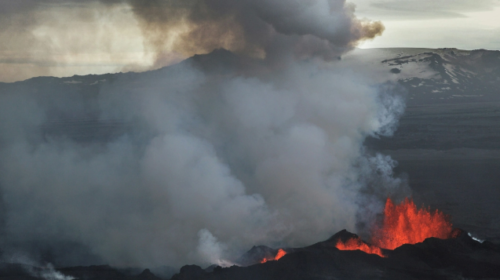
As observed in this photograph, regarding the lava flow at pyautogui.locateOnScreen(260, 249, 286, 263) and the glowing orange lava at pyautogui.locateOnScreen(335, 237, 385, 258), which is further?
the glowing orange lava at pyautogui.locateOnScreen(335, 237, 385, 258)

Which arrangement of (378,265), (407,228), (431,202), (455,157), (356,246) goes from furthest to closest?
(455,157)
(431,202)
(407,228)
(356,246)
(378,265)

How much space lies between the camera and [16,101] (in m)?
95.1

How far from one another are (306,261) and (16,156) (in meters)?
47.4

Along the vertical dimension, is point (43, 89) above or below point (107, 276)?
above

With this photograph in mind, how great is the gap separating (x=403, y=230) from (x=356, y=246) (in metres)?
6.41

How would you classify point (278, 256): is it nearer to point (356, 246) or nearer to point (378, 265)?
point (356, 246)

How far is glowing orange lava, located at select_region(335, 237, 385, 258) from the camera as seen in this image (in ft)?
104

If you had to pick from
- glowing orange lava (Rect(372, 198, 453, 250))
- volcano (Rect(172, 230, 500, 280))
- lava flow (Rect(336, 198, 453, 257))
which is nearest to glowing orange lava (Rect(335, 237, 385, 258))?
lava flow (Rect(336, 198, 453, 257))

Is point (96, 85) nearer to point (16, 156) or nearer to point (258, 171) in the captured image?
point (16, 156)

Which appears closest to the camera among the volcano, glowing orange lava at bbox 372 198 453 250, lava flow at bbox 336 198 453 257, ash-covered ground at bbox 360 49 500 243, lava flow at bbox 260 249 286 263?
the volcano

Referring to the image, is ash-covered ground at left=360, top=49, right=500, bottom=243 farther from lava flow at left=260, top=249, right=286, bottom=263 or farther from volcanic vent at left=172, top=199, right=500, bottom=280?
lava flow at left=260, top=249, right=286, bottom=263

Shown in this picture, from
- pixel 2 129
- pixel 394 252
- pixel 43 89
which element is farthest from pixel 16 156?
pixel 43 89

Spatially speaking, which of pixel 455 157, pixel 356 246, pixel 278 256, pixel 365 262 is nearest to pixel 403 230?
pixel 356 246

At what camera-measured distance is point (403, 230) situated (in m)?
36.8
